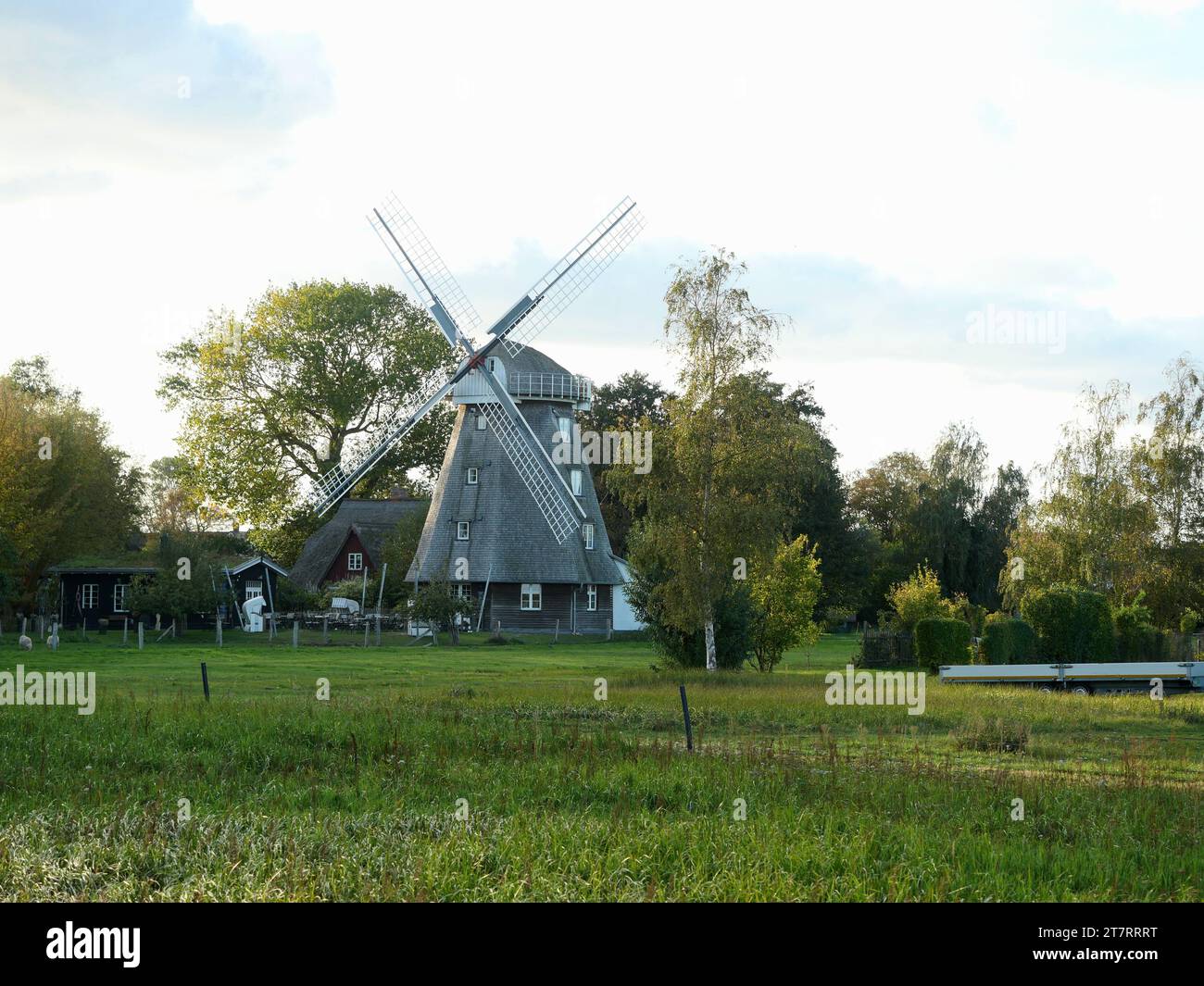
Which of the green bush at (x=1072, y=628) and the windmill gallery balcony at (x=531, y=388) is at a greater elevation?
the windmill gallery balcony at (x=531, y=388)

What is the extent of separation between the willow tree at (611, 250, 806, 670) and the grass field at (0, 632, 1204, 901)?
8.61 meters

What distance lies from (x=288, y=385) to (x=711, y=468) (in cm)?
3802

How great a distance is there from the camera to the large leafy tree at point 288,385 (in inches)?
2613

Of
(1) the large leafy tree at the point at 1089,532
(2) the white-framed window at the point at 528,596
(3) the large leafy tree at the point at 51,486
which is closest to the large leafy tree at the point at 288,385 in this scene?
(3) the large leafy tree at the point at 51,486

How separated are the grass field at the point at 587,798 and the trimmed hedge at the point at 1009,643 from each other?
13426 mm

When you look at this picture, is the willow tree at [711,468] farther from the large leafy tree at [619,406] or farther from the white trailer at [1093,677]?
the large leafy tree at [619,406]

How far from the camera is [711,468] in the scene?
3525 cm

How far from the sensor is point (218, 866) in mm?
9453

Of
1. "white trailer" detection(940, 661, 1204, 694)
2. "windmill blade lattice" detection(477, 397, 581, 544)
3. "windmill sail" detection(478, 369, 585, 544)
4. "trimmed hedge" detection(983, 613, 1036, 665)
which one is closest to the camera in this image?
"white trailer" detection(940, 661, 1204, 694)

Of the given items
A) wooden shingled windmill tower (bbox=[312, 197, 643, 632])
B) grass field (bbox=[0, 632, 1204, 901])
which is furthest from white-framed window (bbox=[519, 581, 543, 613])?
grass field (bbox=[0, 632, 1204, 901])

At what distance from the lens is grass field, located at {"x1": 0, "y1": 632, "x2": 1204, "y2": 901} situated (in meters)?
9.34

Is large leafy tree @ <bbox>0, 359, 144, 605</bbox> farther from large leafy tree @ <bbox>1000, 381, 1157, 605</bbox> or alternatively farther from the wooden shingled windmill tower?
large leafy tree @ <bbox>1000, 381, 1157, 605</bbox>

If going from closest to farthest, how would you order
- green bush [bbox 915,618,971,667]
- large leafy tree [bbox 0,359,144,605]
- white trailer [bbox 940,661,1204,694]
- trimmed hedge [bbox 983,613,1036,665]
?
white trailer [bbox 940,661,1204,694] < trimmed hedge [bbox 983,613,1036,665] < green bush [bbox 915,618,971,667] < large leafy tree [bbox 0,359,144,605]

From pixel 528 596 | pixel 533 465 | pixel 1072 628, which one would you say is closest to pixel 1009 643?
pixel 1072 628
